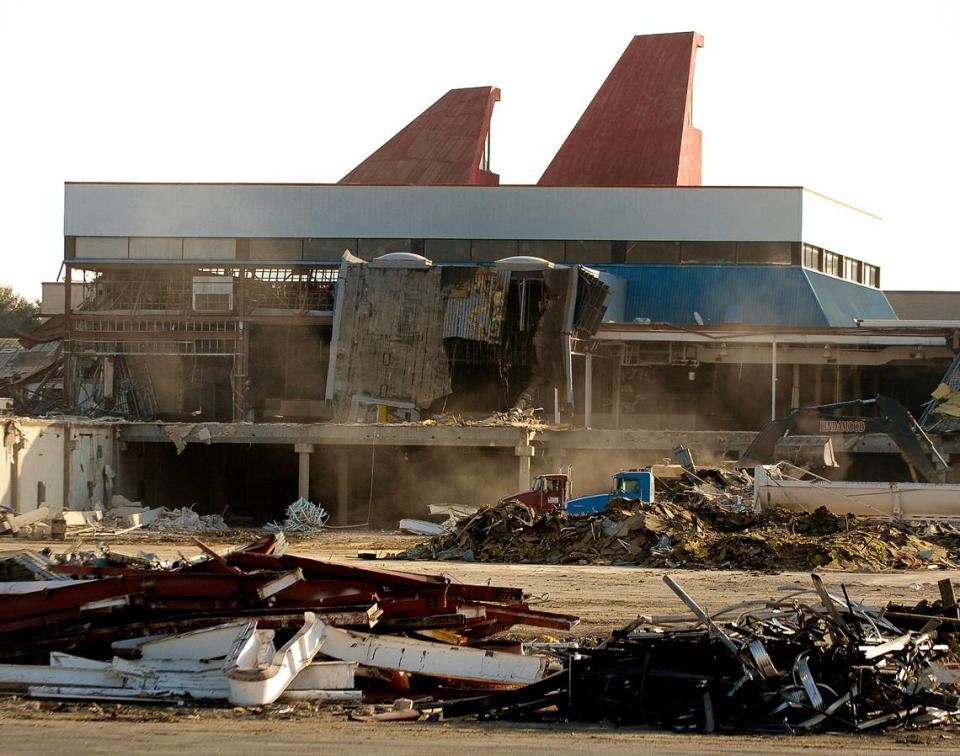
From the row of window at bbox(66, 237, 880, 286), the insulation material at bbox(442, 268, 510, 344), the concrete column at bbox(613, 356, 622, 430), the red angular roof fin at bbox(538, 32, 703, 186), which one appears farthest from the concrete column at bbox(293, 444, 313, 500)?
the red angular roof fin at bbox(538, 32, 703, 186)

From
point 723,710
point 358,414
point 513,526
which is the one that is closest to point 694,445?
point 358,414

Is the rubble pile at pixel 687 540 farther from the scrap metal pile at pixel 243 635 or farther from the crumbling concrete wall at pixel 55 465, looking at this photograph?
the crumbling concrete wall at pixel 55 465

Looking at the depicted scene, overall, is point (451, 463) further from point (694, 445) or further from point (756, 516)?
point (756, 516)

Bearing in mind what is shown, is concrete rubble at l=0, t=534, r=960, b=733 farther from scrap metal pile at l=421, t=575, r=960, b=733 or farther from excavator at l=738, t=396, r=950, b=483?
excavator at l=738, t=396, r=950, b=483

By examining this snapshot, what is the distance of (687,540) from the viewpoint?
27109mm

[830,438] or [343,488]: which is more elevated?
[830,438]

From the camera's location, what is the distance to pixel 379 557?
1134 inches

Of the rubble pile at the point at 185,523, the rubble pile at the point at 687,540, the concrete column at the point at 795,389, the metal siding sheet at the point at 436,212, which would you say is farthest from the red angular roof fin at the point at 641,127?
the rubble pile at the point at 687,540

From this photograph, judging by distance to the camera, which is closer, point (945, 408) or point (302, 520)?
point (302, 520)

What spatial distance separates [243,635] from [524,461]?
28.7 meters

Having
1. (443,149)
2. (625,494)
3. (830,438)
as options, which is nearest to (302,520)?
(625,494)

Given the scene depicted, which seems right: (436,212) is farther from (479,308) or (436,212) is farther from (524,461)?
(524,461)

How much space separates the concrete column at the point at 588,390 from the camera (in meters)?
48.3

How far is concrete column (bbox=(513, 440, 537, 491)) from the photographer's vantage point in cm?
4178
